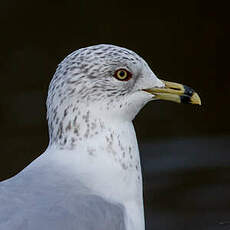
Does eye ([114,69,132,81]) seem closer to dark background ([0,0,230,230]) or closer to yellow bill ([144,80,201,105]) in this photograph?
yellow bill ([144,80,201,105])

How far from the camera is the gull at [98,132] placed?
9.64 feet

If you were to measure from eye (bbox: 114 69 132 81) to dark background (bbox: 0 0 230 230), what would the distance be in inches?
51.6

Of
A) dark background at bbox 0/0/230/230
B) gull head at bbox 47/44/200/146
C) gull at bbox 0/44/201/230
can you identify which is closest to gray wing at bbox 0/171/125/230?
gull at bbox 0/44/201/230

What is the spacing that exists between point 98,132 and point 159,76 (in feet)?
7.90

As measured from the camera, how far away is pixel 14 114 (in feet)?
17.3

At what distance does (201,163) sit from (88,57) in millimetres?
1746

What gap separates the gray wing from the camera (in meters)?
2.66

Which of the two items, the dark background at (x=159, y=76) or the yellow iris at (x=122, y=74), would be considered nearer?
the yellow iris at (x=122, y=74)

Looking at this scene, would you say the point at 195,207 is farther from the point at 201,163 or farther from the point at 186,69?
the point at 186,69

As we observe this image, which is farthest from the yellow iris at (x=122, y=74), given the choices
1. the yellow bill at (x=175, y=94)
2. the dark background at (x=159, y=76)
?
the dark background at (x=159, y=76)

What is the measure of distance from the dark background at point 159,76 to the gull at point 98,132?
1208mm

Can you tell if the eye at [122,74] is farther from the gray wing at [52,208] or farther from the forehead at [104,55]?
the gray wing at [52,208]

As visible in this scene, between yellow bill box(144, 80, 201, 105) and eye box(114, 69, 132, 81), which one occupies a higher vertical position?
eye box(114, 69, 132, 81)

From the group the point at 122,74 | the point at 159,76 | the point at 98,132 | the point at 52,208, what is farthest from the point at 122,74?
the point at 159,76
